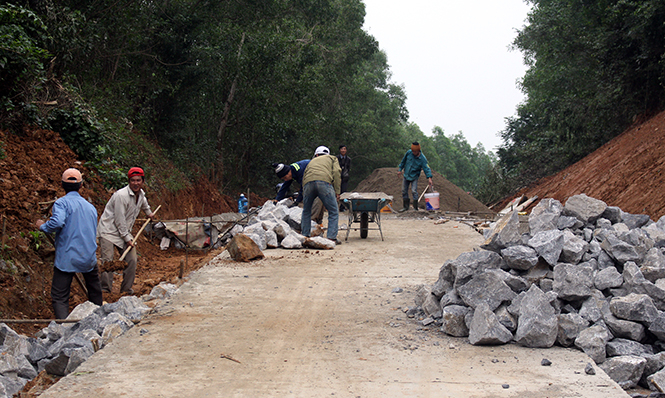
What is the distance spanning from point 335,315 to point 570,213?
10.6 feet

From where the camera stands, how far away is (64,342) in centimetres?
443

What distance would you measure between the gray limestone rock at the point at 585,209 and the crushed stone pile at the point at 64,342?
15.9 ft

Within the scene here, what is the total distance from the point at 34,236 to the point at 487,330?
5.69 m

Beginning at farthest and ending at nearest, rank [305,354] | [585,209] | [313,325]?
[585,209] → [313,325] → [305,354]

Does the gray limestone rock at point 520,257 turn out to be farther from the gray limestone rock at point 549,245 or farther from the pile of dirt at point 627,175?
the pile of dirt at point 627,175

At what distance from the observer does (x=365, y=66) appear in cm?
4456

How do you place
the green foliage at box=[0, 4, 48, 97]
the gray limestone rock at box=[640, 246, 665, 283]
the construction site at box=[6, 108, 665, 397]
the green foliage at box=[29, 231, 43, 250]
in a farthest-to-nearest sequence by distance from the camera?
1. the green foliage at box=[0, 4, 48, 97]
2. the green foliage at box=[29, 231, 43, 250]
3. the gray limestone rock at box=[640, 246, 665, 283]
4. the construction site at box=[6, 108, 665, 397]

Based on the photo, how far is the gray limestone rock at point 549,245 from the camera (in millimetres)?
5000

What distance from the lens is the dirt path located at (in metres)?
3.45

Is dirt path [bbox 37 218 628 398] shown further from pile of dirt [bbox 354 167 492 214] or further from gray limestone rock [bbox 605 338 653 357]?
pile of dirt [bbox 354 167 492 214]

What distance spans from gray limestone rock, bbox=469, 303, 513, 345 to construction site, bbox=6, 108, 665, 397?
3cm

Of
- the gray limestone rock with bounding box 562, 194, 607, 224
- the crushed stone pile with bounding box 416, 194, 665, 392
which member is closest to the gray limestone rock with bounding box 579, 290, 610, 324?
the crushed stone pile with bounding box 416, 194, 665, 392

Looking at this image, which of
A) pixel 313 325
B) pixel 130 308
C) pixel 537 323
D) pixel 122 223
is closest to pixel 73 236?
pixel 122 223

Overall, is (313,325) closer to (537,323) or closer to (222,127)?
(537,323)
